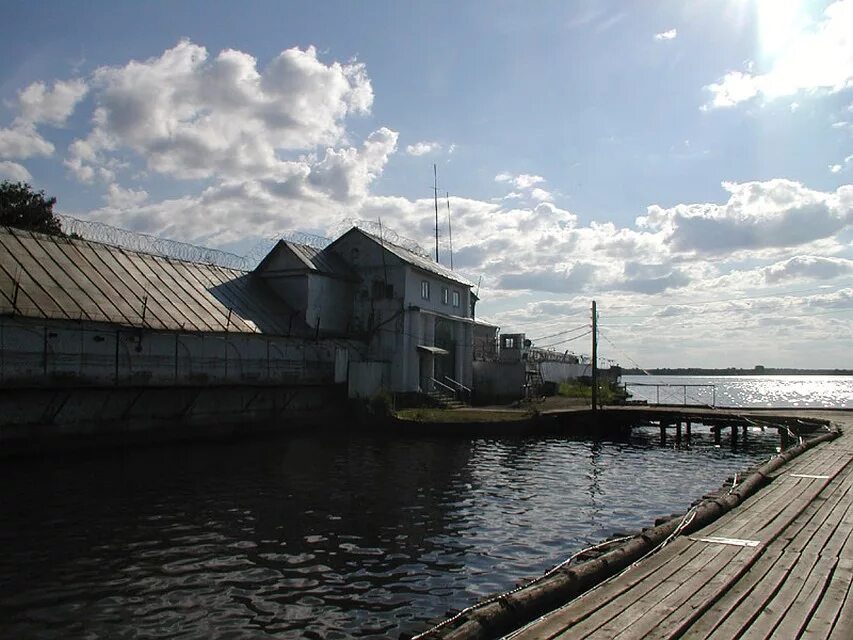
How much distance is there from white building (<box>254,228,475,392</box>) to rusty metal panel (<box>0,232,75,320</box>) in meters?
18.1

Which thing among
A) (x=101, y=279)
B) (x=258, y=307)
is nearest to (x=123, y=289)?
(x=101, y=279)

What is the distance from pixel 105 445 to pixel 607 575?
2896 cm

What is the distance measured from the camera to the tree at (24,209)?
2089 inches

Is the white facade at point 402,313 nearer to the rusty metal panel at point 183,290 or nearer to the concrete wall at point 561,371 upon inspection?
the rusty metal panel at point 183,290

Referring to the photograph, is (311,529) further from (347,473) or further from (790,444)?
(790,444)

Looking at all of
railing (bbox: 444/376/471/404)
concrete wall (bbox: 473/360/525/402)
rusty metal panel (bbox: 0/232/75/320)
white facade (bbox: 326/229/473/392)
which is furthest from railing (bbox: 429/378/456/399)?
rusty metal panel (bbox: 0/232/75/320)

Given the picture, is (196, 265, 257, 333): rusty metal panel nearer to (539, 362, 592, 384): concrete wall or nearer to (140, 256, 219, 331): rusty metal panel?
(140, 256, 219, 331): rusty metal panel

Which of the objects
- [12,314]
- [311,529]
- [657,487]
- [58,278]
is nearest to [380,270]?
[58,278]

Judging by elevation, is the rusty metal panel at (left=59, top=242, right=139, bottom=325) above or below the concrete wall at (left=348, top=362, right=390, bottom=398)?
above

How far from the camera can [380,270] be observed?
52250mm

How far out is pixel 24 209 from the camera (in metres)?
54.3

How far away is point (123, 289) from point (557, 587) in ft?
110

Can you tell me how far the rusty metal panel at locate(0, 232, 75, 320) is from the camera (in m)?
31.1

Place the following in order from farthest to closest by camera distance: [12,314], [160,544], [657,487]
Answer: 1. [12,314]
2. [657,487]
3. [160,544]
